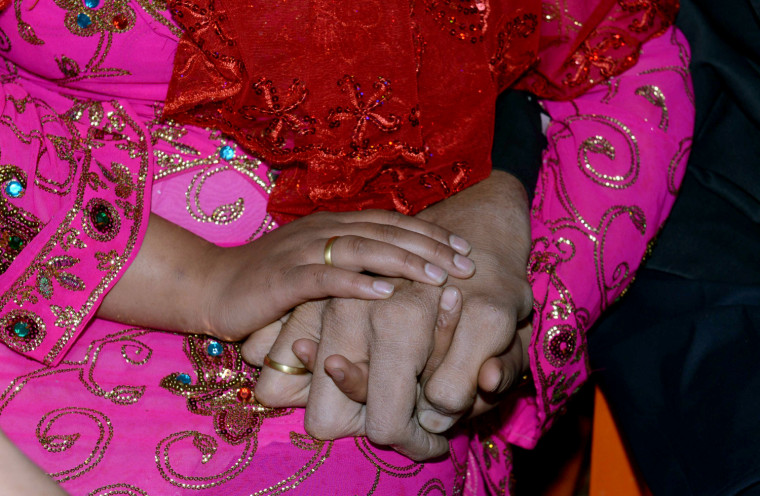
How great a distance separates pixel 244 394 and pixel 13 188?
0.34 metres

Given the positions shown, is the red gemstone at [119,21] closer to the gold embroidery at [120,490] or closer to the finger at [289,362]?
the finger at [289,362]

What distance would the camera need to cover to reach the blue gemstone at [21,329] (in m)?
0.77

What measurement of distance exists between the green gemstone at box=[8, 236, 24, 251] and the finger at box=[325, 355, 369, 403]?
354 millimetres

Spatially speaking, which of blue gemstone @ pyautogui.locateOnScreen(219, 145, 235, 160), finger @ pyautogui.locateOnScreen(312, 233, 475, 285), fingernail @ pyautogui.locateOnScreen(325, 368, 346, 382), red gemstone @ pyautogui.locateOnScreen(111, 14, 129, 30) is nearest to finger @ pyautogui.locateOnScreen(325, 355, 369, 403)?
fingernail @ pyautogui.locateOnScreen(325, 368, 346, 382)

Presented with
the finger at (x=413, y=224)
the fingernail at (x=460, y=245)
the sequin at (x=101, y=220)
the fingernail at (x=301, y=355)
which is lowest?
the fingernail at (x=301, y=355)

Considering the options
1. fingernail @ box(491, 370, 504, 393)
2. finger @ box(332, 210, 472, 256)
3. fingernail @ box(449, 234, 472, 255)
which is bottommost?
fingernail @ box(491, 370, 504, 393)

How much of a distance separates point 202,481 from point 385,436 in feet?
0.66

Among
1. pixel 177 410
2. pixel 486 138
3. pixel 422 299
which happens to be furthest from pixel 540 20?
pixel 177 410

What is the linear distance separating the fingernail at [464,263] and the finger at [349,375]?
0.15 m

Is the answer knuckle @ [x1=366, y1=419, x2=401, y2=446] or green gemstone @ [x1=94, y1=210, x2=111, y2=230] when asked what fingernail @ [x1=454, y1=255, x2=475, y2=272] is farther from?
green gemstone @ [x1=94, y1=210, x2=111, y2=230]

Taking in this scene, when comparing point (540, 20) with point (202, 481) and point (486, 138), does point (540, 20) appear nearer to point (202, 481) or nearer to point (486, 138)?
point (486, 138)

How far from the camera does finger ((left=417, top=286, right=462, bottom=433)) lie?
2.45 ft

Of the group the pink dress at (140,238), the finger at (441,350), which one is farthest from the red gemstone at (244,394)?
the finger at (441,350)

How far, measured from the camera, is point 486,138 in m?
0.88
